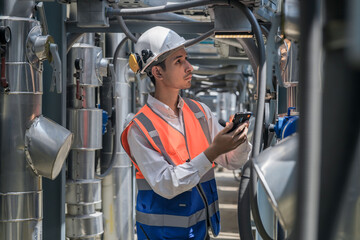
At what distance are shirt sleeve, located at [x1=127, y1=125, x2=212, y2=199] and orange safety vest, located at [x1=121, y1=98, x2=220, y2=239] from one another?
67mm

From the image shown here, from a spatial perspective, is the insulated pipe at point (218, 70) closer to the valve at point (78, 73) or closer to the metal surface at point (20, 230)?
the valve at point (78, 73)

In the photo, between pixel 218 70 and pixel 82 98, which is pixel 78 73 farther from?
pixel 218 70

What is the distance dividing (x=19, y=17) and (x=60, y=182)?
1.36 metres

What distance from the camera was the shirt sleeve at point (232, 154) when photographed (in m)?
2.46

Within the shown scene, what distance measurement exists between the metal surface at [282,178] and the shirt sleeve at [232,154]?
49.4 inches

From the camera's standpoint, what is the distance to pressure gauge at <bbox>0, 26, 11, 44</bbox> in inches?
90.1

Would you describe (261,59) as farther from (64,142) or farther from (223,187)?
(223,187)

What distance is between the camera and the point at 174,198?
2383mm

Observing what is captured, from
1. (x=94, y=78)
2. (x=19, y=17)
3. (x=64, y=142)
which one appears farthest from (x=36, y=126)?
(x=94, y=78)

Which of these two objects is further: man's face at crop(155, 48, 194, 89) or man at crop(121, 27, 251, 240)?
man's face at crop(155, 48, 194, 89)

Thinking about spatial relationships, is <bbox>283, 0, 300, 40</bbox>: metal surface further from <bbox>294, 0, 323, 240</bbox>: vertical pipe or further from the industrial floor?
the industrial floor

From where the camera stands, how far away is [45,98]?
342 centimetres

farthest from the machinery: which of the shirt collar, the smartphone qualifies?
the shirt collar

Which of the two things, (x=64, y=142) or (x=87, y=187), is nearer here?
(x=64, y=142)
